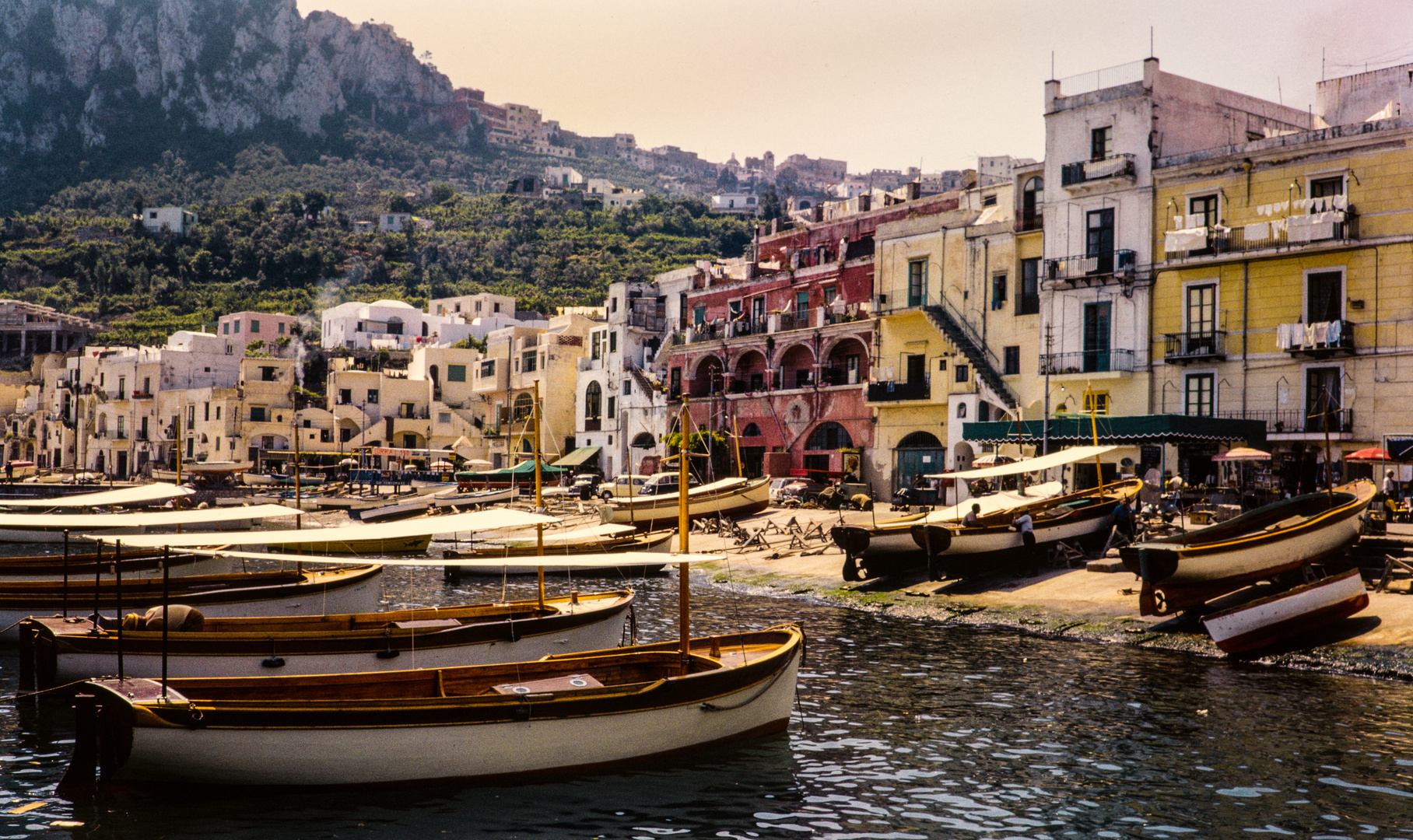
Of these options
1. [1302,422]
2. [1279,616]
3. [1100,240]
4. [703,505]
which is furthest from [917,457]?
[1279,616]

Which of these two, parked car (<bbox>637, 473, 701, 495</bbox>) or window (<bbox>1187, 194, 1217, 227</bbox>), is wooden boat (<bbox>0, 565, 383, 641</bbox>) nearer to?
parked car (<bbox>637, 473, 701, 495</bbox>)

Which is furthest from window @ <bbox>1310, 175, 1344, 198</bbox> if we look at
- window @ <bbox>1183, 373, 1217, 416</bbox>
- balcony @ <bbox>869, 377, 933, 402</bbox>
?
balcony @ <bbox>869, 377, 933, 402</bbox>

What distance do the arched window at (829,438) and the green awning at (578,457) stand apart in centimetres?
1985

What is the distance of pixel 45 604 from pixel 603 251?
123m

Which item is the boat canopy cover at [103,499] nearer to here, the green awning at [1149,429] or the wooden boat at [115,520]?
the wooden boat at [115,520]

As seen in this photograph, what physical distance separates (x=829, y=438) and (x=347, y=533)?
4128 centimetres

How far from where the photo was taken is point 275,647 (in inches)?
703

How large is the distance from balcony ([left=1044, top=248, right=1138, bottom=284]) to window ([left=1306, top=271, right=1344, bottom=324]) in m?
6.21

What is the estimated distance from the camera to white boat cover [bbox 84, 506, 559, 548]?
51.5 feet

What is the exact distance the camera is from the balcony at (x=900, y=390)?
162 ft

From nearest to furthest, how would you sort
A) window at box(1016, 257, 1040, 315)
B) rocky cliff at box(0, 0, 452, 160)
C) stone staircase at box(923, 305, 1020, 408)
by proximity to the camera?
stone staircase at box(923, 305, 1020, 408)
window at box(1016, 257, 1040, 315)
rocky cliff at box(0, 0, 452, 160)

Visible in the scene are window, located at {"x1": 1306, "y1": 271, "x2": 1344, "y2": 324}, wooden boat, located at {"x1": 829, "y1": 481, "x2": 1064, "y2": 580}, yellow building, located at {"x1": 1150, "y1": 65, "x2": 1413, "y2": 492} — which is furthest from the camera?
window, located at {"x1": 1306, "y1": 271, "x2": 1344, "y2": 324}

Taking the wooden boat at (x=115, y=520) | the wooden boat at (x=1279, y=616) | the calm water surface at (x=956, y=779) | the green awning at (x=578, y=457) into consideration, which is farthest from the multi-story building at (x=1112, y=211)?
the green awning at (x=578, y=457)

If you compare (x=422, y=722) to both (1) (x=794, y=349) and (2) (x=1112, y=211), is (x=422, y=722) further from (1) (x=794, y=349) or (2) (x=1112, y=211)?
(1) (x=794, y=349)
